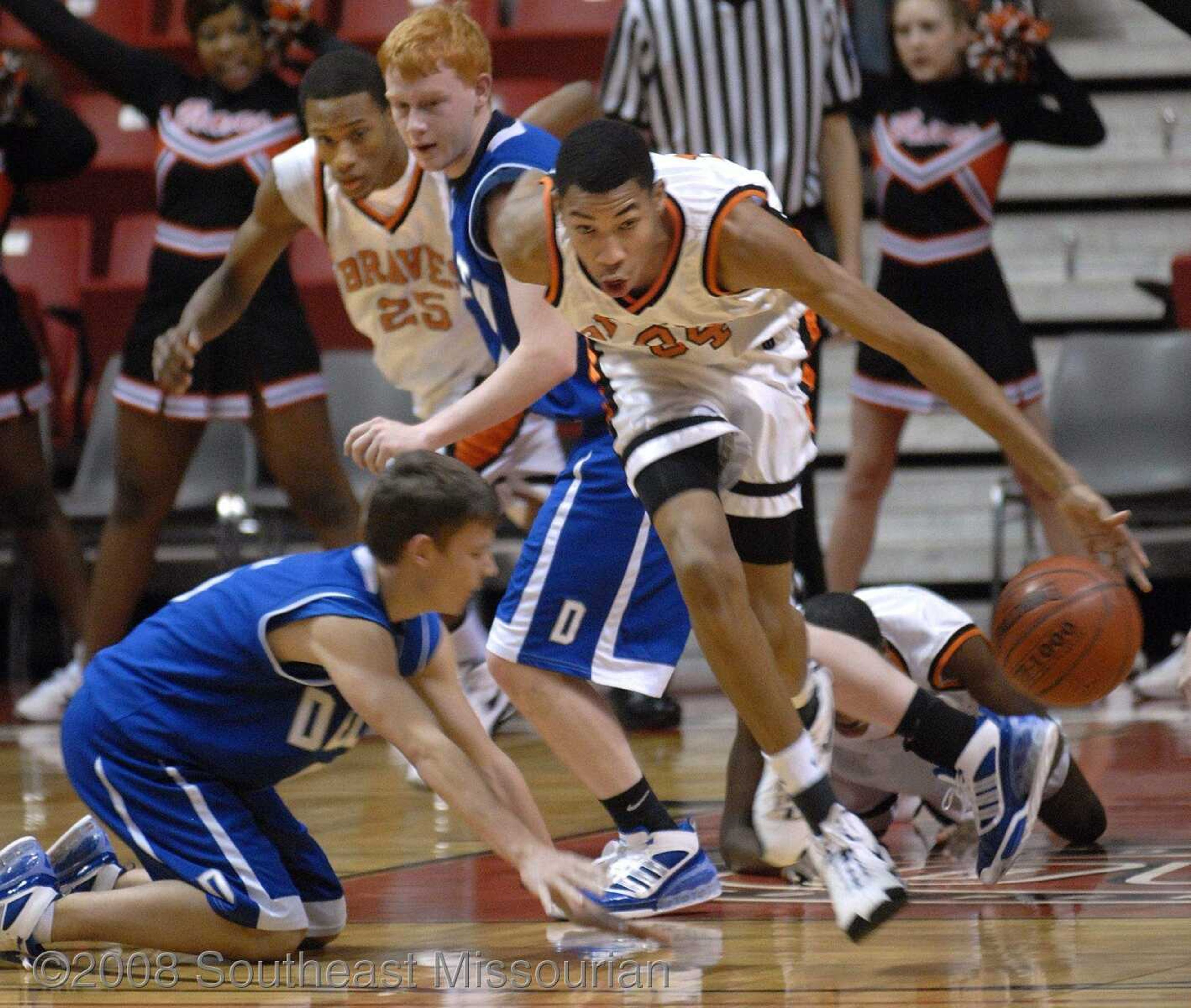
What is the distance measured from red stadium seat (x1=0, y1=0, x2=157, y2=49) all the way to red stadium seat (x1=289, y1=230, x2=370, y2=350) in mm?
1373

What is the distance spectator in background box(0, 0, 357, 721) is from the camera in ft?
20.3

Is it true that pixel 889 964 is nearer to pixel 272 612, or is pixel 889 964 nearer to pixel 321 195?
pixel 272 612

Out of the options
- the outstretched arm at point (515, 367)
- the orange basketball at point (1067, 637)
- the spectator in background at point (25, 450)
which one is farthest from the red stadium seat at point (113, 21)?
the orange basketball at point (1067, 637)

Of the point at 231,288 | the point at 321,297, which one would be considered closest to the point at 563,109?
the point at 231,288

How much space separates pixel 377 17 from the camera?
8.52 m

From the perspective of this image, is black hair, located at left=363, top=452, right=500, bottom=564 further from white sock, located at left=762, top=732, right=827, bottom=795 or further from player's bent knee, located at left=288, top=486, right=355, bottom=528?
player's bent knee, located at left=288, top=486, right=355, bottom=528

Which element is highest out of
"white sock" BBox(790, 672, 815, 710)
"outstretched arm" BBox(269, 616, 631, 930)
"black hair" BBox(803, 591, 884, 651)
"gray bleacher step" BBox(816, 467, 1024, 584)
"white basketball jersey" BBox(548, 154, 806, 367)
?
"white basketball jersey" BBox(548, 154, 806, 367)

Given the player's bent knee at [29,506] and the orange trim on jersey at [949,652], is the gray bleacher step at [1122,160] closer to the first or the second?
the player's bent knee at [29,506]

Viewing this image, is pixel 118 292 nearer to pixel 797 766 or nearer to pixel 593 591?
pixel 593 591

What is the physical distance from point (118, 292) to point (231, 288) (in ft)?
11.4

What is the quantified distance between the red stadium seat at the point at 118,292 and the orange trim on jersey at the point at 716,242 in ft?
15.2

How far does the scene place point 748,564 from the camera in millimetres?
3693

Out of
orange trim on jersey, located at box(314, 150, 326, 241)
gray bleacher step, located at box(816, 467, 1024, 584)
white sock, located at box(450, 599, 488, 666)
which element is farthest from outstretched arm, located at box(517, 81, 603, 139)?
gray bleacher step, located at box(816, 467, 1024, 584)

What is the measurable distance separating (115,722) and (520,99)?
198 inches
